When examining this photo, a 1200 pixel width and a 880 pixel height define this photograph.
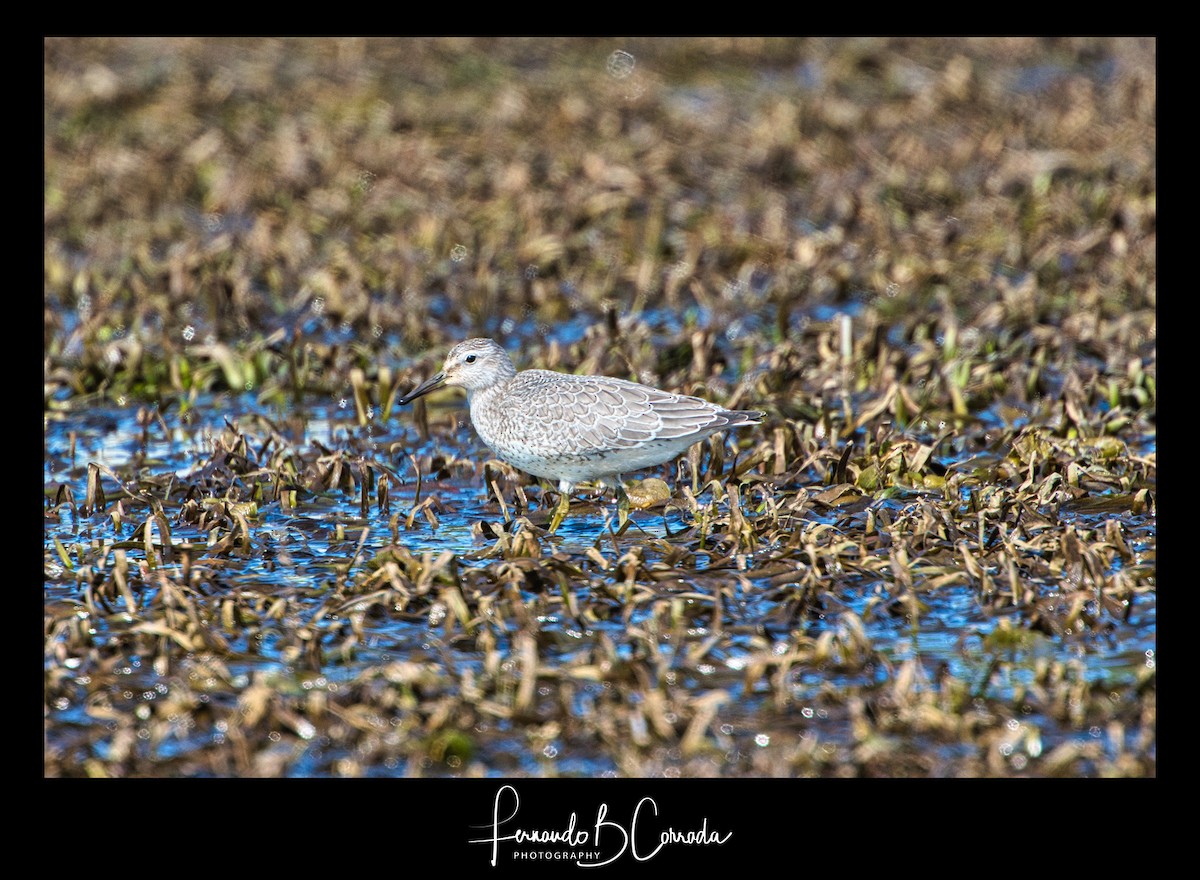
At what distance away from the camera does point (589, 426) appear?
7.61 meters

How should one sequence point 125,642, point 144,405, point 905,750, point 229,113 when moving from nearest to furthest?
point 905,750 < point 125,642 < point 144,405 < point 229,113

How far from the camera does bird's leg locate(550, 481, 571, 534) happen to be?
782 centimetres

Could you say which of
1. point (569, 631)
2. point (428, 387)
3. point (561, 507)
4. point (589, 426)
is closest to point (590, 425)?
point (589, 426)

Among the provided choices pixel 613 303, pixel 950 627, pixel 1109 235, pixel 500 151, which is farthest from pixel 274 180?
pixel 950 627

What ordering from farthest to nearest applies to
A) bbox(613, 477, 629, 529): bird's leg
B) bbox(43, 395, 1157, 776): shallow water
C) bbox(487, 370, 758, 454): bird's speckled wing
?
bbox(613, 477, 629, 529): bird's leg → bbox(487, 370, 758, 454): bird's speckled wing → bbox(43, 395, 1157, 776): shallow water

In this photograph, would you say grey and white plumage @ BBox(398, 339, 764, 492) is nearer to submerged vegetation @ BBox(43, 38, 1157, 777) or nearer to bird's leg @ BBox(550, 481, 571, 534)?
bird's leg @ BBox(550, 481, 571, 534)

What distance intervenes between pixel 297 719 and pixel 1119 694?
3.07 metres

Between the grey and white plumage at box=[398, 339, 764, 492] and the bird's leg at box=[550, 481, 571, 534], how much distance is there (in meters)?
0.01

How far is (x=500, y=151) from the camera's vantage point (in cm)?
1483

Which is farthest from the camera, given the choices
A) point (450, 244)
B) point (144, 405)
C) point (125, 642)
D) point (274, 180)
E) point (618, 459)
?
point (274, 180)

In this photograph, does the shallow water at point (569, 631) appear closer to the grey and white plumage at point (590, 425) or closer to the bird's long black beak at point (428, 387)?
the grey and white plumage at point (590, 425)

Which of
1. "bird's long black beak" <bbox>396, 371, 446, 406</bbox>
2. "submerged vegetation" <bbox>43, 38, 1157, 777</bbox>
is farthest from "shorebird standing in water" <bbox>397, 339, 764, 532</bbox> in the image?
"bird's long black beak" <bbox>396, 371, 446, 406</bbox>

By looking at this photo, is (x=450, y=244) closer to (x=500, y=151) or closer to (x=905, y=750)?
(x=500, y=151)

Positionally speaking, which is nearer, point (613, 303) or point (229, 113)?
point (613, 303)
